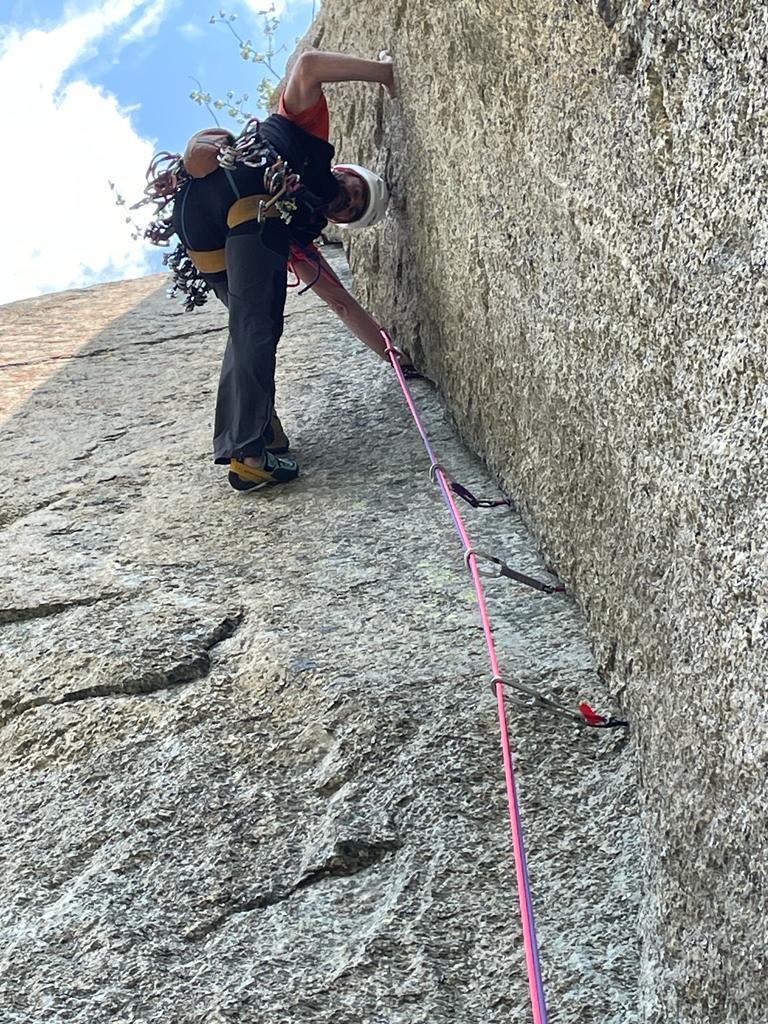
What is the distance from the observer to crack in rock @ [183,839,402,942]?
7.09ft

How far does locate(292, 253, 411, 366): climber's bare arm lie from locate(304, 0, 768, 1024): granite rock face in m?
0.98

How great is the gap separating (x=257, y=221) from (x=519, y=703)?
2.01 m

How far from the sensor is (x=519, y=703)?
2379mm

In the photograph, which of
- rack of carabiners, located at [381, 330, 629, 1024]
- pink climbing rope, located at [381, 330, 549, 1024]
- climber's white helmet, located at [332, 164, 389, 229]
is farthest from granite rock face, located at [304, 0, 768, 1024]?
climber's white helmet, located at [332, 164, 389, 229]

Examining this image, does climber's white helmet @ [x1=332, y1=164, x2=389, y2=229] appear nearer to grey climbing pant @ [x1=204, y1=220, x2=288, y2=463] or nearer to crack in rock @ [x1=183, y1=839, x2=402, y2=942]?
grey climbing pant @ [x1=204, y1=220, x2=288, y2=463]

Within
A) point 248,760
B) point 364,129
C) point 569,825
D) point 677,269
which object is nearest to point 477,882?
point 569,825

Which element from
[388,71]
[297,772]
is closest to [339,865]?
[297,772]

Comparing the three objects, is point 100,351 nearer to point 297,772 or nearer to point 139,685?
point 139,685

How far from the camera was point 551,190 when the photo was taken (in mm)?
2551

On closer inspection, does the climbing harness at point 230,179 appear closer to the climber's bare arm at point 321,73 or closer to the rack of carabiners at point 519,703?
the climber's bare arm at point 321,73

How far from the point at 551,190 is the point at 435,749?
1196mm

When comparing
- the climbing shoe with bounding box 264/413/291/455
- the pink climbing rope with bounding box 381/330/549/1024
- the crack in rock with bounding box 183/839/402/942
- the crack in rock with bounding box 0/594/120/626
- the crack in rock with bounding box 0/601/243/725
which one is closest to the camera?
the pink climbing rope with bounding box 381/330/549/1024

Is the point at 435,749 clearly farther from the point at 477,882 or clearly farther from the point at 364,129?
the point at 364,129

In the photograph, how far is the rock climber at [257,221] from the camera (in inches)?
147
